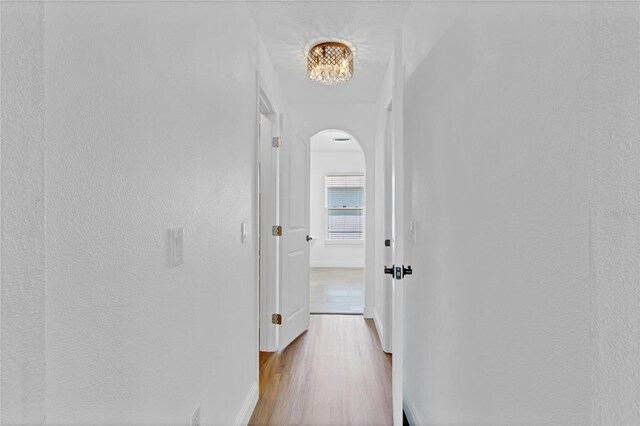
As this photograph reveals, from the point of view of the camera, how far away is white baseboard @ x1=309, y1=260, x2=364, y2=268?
26.7 ft

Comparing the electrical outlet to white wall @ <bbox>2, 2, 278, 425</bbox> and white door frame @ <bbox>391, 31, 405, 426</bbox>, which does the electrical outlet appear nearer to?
white wall @ <bbox>2, 2, 278, 425</bbox>

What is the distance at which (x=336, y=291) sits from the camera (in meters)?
5.71

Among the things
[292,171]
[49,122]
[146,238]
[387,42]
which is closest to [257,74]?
[387,42]

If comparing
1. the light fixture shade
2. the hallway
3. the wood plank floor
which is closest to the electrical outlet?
the hallway

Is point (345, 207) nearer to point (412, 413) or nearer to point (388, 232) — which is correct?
point (388, 232)

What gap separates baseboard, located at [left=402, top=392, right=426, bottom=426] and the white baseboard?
581cm

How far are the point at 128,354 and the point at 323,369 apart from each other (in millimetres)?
2145

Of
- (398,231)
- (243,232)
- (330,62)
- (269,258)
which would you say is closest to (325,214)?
(269,258)

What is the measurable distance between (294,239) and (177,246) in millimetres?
2303

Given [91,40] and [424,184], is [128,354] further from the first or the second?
[424,184]

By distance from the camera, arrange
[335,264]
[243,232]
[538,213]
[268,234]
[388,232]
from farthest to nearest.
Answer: [335,264], [388,232], [268,234], [243,232], [538,213]

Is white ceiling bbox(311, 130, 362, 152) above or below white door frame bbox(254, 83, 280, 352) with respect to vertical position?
above

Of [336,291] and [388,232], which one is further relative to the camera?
[336,291]

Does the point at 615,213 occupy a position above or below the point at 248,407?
above
